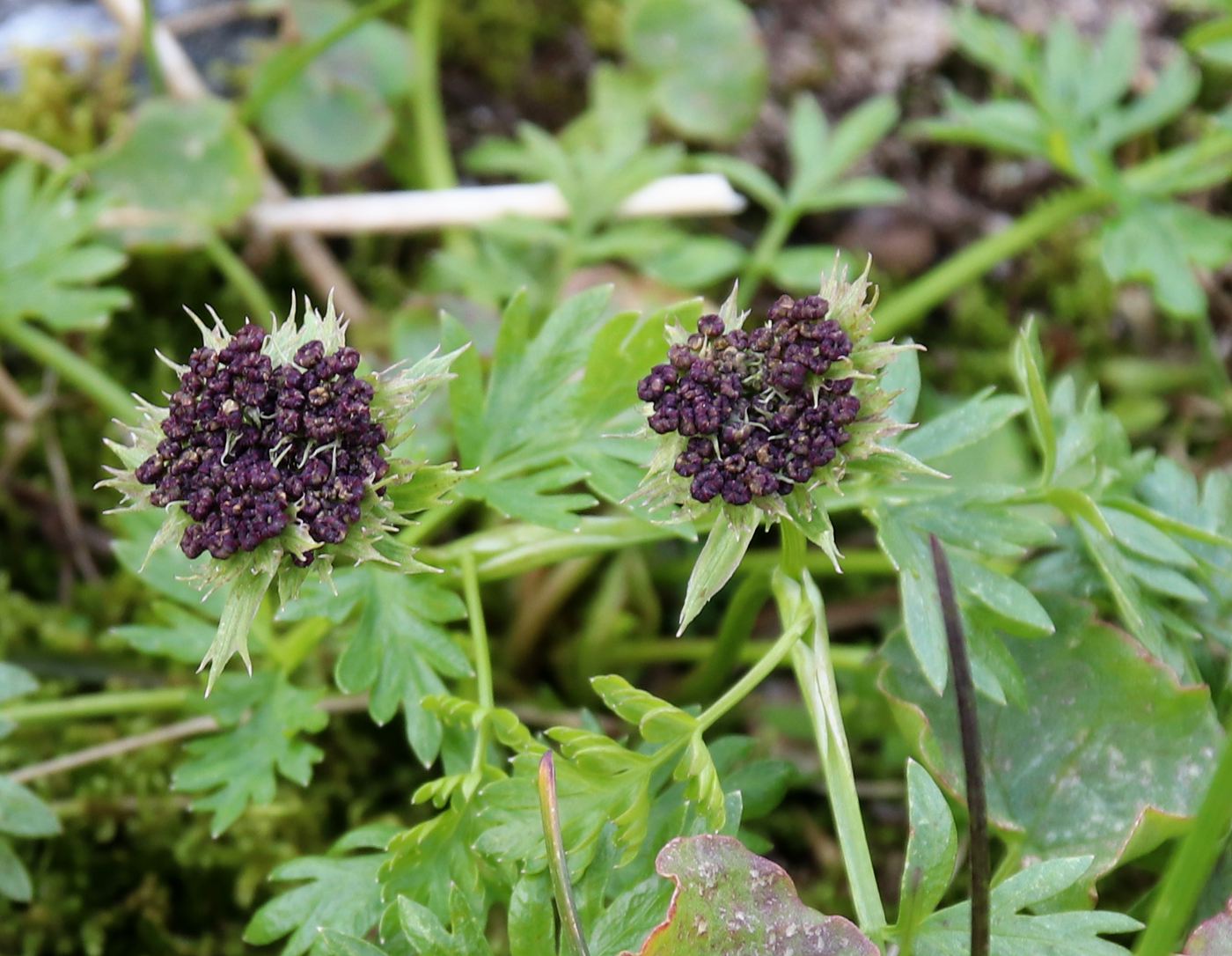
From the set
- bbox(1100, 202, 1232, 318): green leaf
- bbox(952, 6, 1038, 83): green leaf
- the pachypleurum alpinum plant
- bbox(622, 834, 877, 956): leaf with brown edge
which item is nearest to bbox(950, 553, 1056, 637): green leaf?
the pachypleurum alpinum plant

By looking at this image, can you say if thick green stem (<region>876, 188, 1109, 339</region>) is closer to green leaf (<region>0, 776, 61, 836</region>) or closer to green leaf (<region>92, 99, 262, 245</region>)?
green leaf (<region>92, 99, 262, 245</region>)

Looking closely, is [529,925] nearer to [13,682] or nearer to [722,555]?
[722,555]

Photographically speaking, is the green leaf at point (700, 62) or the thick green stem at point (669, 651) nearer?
the thick green stem at point (669, 651)

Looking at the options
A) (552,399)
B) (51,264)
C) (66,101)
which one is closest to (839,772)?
(552,399)

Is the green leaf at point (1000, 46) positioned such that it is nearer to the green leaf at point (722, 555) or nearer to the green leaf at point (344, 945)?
the green leaf at point (722, 555)

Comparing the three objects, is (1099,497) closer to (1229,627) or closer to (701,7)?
(1229,627)

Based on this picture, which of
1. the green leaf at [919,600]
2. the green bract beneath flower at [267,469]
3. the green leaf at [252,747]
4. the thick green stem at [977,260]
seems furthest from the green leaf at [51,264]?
the thick green stem at [977,260]
